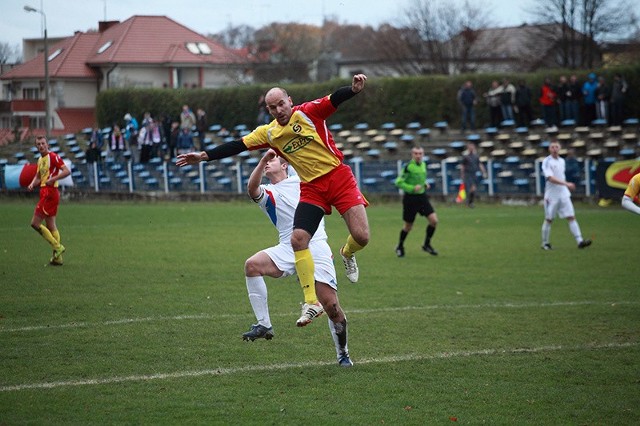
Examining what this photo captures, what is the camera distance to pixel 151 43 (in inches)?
2269

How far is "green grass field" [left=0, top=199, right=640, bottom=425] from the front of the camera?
7.56 metres

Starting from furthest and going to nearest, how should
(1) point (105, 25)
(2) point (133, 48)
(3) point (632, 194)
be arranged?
(1) point (105, 25) < (2) point (133, 48) < (3) point (632, 194)

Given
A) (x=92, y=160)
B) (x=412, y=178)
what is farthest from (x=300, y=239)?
(x=92, y=160)

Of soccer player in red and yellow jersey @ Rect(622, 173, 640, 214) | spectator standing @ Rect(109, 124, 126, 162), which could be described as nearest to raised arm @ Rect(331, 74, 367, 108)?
soccer player in red and yellow jersey @ Rect(622, 173, 640, 214)

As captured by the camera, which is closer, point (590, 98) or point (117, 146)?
point (590, 98)

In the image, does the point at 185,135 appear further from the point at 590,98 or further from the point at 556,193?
the point at 556,193

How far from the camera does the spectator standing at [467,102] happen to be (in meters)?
40.5

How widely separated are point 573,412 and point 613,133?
1201 inches

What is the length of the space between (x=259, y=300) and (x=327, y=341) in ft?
4.15

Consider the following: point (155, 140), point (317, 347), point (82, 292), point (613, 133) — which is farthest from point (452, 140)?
point (317, 347)

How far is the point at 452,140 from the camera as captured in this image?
136 feet

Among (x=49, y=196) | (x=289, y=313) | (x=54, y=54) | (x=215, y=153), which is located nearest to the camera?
(x=215, y=153)

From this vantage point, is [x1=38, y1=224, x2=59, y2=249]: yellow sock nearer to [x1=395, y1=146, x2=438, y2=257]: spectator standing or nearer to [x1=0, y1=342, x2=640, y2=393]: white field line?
[x1=395, y1=146, x2=438, y2=257]: spectator standing

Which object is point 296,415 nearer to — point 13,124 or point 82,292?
point 82,292
